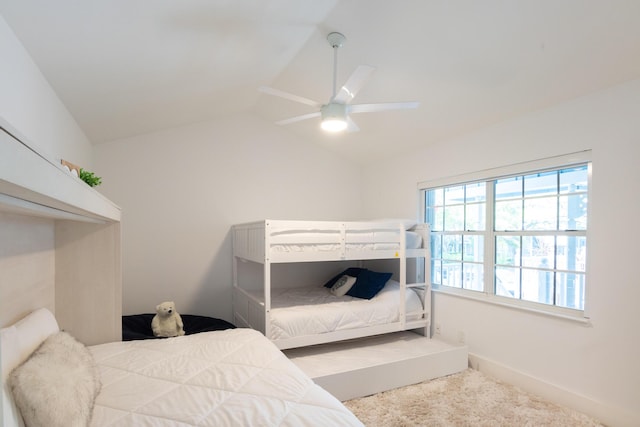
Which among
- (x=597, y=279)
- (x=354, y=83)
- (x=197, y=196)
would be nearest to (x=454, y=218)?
(x=597, y=279)

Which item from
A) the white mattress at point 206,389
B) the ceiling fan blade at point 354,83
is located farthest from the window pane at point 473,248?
the white mattress at point 206,389

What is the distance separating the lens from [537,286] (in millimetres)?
2672

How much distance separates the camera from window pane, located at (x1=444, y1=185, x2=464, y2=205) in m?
3.36

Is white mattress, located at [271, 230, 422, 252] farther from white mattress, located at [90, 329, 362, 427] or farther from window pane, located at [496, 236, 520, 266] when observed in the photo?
white mattress, located at [90, 329, 362, 427]

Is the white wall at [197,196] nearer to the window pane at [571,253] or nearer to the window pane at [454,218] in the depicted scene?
the window pane at [454,218]

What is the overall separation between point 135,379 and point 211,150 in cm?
279

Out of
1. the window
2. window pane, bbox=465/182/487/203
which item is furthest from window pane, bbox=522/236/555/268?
window pane, bbox=465/182/487/203

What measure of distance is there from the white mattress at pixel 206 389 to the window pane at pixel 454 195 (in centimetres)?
248

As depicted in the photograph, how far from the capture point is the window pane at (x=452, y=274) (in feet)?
11.0

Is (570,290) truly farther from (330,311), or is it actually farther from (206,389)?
(206,389)

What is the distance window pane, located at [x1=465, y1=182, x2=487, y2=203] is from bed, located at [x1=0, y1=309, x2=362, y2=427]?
244 cm

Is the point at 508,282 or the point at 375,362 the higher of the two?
the point at 508,282

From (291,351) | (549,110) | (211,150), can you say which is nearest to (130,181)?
(211,150)

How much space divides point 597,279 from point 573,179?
75 cm
